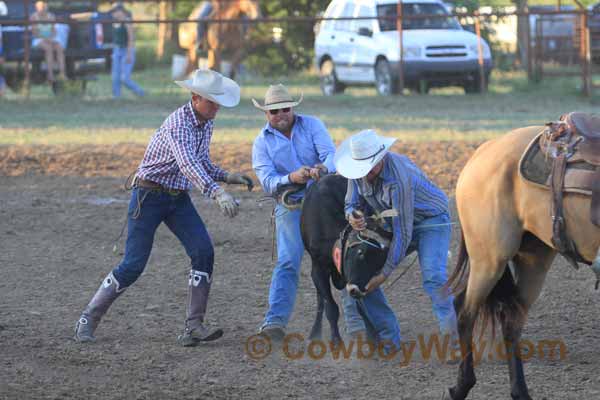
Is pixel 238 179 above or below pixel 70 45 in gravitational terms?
below

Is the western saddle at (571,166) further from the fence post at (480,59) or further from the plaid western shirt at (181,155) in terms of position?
the fence post at (480,59)

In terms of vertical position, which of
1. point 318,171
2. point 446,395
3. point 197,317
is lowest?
point 446,395

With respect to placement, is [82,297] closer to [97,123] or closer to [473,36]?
[97,123]

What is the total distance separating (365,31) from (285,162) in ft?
44.2

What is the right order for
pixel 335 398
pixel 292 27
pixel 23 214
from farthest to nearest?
pixel 292 27
pixel 23 214
pixel 335 398

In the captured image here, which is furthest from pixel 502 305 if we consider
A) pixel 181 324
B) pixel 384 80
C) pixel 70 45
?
pixel 70 45

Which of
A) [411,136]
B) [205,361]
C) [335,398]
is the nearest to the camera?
[335,398]

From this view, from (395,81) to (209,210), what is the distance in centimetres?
935

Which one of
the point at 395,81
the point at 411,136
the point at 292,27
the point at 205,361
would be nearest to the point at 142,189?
the point at 205,361

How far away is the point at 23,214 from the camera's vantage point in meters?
10.5

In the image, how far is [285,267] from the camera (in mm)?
6562

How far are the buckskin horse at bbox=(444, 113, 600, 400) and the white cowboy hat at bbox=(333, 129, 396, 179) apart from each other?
0.49m

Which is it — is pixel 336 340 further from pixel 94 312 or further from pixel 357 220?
pixel 94 312

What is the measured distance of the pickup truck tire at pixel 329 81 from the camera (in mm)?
21047
